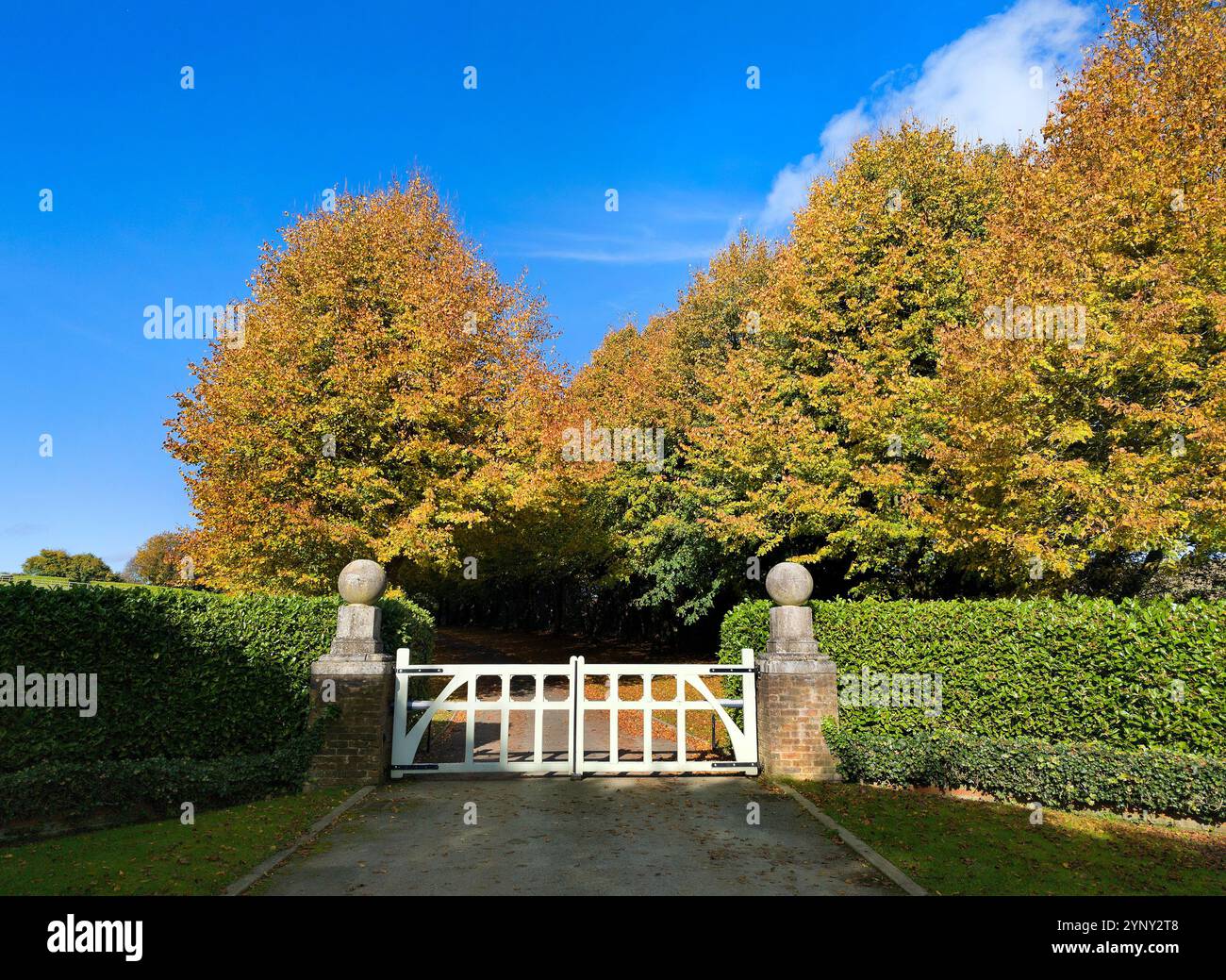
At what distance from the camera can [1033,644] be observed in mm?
9023

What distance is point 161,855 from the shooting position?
6.45 meters

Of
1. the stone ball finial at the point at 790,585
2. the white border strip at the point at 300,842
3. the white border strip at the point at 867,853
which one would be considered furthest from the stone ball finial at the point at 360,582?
the white border strip at the point at 867,853

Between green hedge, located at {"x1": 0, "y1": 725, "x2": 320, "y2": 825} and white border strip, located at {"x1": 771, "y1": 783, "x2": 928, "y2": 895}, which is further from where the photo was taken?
green hedge, located at {"x1": 0, "y1": 725, "x2": 320, "y2": 825}

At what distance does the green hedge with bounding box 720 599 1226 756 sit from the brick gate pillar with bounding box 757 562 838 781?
0.59 meters

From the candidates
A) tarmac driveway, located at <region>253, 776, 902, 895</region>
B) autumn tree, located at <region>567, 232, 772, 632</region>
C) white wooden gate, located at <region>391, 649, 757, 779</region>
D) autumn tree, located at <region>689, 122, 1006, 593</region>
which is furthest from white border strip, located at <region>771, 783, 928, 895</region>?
autumn tree, located at <region>567, 232, 772, 632</region>

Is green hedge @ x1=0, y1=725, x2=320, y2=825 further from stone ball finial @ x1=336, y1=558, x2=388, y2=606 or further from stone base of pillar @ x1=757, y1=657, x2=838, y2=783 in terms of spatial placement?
stone base of pillar @ x1=757, y1=657, x2=838, y2=783

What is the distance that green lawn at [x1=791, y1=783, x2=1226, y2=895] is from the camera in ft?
19.1

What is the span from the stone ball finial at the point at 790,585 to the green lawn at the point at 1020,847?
244cm

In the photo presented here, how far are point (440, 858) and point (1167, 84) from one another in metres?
16.0

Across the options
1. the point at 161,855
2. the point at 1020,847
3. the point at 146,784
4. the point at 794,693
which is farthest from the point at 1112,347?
the point at 146,784

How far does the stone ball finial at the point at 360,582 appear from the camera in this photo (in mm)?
9250

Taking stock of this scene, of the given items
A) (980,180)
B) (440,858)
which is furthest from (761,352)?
(440,858)

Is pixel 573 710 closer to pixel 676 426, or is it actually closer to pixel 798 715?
pixel 798 715

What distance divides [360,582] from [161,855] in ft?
11.8
